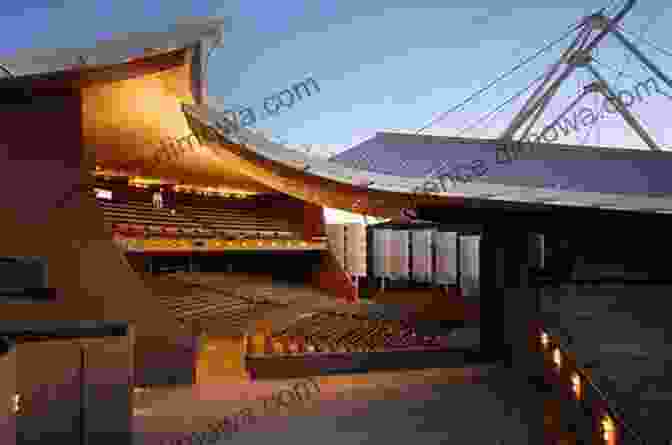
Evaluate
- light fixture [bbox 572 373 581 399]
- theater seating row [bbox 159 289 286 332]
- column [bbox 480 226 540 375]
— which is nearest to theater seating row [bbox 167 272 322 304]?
theater seating row [bbox 159 289 286 332]

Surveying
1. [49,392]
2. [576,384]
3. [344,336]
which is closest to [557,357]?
[576,384]

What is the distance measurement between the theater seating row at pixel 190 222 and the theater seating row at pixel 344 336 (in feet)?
12.7

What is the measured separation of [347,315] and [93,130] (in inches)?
326

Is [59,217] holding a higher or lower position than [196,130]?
lower

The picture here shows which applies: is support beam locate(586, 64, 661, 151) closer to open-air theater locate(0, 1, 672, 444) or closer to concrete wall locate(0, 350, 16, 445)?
open-air theater locate(0, 1, 672, 444)

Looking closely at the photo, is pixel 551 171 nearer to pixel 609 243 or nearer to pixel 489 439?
pixel 609 243

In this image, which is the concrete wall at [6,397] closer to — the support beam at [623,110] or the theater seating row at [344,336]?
the theater seating row at [344,336]

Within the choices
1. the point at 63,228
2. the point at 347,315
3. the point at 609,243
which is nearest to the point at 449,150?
the point at 609,243

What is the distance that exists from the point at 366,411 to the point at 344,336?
4511mm

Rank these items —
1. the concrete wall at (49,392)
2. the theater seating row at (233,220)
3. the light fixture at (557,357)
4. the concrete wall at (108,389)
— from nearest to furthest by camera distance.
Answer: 1. the concrete wall at (49,392)
2. the concrete wall at (108,389)
3. the light fixture at (557,357)
4. the theater seating row at (233,220)

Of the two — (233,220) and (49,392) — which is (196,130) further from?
(233,220)

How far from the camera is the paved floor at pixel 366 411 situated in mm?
5863

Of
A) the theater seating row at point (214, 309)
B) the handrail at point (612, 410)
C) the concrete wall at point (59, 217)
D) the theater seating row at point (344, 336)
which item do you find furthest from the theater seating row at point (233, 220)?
the handrail at point (612, 410)

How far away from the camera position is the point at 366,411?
6.75 meters
